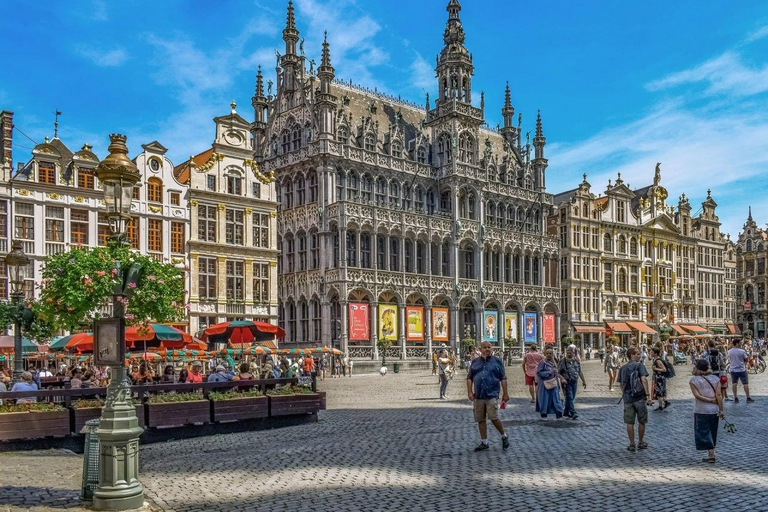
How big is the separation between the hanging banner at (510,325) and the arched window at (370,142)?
15745 millimetres

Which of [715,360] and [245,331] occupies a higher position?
[245,331]

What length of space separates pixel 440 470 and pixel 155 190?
107 feet

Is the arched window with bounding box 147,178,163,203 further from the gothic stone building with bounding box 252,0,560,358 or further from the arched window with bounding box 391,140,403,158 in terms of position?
the arched window with bounding box 391,140,403,158

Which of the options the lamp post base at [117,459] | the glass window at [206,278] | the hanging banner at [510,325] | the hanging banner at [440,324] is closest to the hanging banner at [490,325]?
the hanging banner at [510,325]

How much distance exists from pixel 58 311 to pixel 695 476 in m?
21.2

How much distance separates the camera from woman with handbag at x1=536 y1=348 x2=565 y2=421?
1861 cm

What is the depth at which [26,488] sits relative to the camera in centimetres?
1122

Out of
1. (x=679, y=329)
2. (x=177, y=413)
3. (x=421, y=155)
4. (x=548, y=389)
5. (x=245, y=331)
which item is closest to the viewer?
(x=177, y=413)

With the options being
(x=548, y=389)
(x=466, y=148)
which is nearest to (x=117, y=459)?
(x=548, y=389)

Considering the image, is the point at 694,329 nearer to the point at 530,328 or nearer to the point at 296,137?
the point at 530,328

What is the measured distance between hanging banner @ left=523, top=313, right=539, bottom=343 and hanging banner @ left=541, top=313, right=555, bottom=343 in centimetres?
86

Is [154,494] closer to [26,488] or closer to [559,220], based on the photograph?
[26,488]

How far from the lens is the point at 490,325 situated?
58688 millimetres

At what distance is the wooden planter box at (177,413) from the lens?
16656mm
